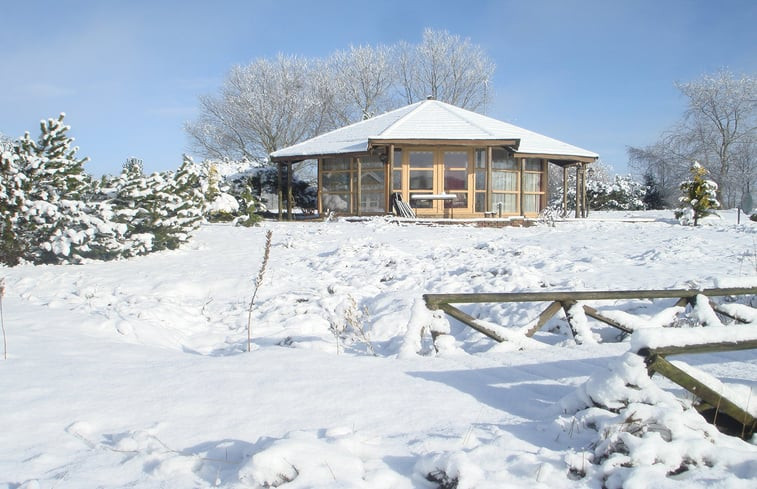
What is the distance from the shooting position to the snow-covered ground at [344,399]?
2129 mm

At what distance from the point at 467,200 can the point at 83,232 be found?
1278 cm

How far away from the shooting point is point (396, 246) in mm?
10633

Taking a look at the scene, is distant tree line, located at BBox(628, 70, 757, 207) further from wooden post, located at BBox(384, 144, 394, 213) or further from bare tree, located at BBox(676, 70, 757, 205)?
wooden post, located at BBox(384, 144, 394, 213)

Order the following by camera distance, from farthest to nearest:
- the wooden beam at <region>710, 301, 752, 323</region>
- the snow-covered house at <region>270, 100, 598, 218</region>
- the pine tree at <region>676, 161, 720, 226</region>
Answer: the snow-covered house at <region>270, 100, 598, 218</region>, the pine tree at <region>676, 161, 720, 226</region>, the wooden beam at <region>710, 301, 752, 323</region>

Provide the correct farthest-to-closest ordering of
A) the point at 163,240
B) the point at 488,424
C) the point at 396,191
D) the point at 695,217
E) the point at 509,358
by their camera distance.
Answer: the point at 396,191
the point at 695,217
the point at 163,240
the point at 509,358
the point at 488,424

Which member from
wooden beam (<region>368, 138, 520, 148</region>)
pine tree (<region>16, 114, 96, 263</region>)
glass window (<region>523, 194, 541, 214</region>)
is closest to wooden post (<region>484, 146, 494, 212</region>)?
wooden beam (<region>368, 138, 520, 148</region>)

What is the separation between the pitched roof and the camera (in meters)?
17.8

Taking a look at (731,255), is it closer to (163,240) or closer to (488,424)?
(488,424)

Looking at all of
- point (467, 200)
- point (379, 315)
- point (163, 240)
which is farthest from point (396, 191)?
point (379, 315)

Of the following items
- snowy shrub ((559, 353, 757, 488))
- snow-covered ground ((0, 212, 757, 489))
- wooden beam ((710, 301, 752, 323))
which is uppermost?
wooden beam ((710, 301, 752, 323))

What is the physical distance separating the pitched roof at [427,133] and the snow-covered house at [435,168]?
38 millimetres

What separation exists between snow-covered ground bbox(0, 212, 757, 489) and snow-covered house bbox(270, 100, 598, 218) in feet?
35.6

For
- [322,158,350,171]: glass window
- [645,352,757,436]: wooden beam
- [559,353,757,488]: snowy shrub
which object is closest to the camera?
[559,353,757,488]: snowy shrub

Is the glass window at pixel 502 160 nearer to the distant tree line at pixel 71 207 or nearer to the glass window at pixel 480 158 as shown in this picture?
the glass window at pixel 480 158
